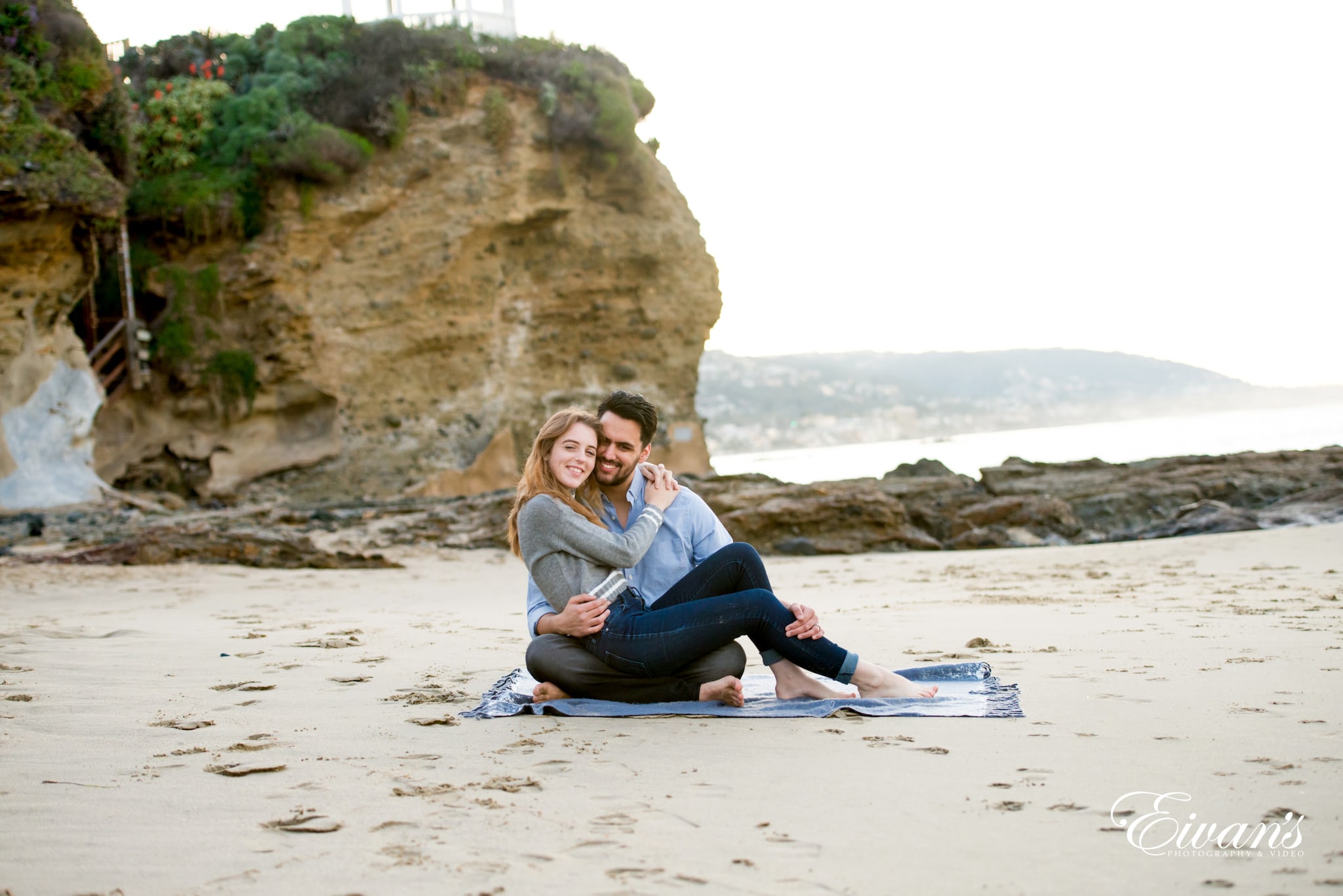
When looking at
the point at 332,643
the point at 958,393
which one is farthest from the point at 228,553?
the point at 958,393

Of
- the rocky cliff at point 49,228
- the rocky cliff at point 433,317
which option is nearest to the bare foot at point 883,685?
A: the rocky cliff at point 49,228

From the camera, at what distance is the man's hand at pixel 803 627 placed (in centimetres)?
338

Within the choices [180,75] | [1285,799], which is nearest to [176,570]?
[1285,799]

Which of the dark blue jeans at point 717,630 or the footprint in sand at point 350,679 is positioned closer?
the dark blue jeans at point 717,630

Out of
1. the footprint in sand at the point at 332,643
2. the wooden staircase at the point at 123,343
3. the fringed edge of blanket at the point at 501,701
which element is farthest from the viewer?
the wooden staircase at the point at 123,343

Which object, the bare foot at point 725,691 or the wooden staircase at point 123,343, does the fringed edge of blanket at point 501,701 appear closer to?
the bare foot at point 725,691

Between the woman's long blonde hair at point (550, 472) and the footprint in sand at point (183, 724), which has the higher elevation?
the woman's long blonde hair at point (550, 472)

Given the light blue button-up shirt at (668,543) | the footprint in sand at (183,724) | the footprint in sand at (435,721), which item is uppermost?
the light blue button-up shirt at (668,543)

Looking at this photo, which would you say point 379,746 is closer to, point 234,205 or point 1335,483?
point 1335,483

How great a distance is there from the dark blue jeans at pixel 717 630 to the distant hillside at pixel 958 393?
68668mm

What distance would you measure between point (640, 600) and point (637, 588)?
4.1 inches

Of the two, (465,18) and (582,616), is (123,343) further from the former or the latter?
(582,616)

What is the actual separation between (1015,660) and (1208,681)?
83 cm

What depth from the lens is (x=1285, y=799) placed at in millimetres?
2207
